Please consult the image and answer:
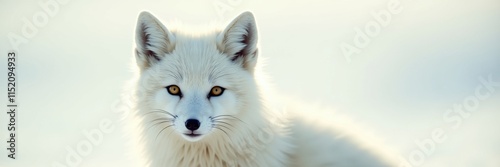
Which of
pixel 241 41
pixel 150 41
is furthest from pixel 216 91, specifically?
pixel 150 41

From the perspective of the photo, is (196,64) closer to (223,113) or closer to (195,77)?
(195,77)

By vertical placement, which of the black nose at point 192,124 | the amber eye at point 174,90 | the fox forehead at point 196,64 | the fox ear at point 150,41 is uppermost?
the fox ear at point 150,41

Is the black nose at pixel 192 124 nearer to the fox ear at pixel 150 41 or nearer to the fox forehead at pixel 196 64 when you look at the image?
the fox forehead at pixel 196 64

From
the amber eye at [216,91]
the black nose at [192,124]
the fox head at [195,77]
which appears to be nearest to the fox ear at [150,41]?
the fox head at [195,77]

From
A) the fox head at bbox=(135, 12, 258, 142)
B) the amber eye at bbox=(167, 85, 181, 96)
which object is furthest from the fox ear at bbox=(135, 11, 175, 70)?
the amber eye at bbox=(167, 85, 181, 96)

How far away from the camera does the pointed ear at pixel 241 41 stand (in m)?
4.88

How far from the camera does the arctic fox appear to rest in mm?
4621

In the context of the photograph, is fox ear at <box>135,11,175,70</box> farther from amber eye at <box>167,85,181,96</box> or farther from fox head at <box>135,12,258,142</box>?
amber eye at <box>167,85,181,96</box>

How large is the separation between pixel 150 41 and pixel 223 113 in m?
0.91

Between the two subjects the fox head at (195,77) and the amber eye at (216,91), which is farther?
the amber eye at (216,91)

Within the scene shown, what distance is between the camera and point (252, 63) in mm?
5043

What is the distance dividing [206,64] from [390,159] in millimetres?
1611

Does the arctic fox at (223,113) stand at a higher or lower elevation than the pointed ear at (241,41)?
lower

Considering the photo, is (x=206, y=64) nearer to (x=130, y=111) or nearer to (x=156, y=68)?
(x=156, y=68)
